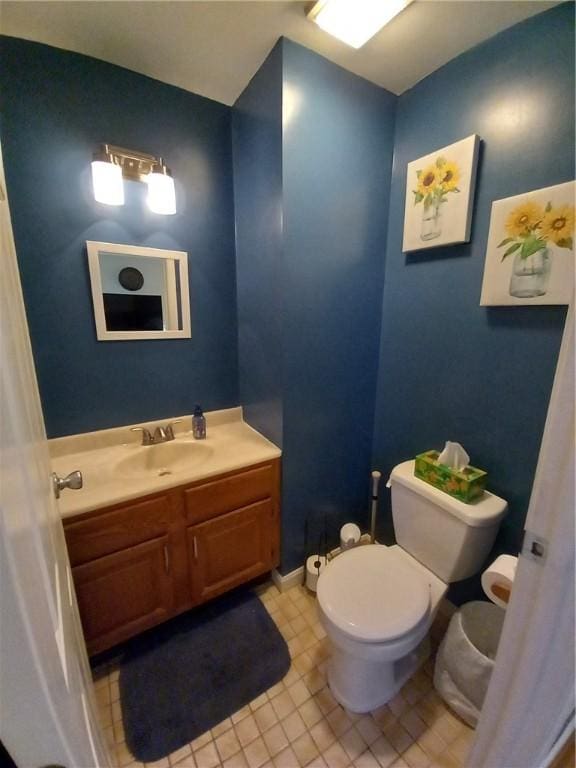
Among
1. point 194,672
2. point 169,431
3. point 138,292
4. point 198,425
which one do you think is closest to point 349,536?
point 194,672

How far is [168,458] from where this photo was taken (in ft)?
5.04

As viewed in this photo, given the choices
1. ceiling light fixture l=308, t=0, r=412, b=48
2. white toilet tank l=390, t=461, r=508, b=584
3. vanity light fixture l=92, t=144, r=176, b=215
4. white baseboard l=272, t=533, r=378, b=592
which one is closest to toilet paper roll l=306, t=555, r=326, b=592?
white baseboard l=272, t=533, r=378, b=592

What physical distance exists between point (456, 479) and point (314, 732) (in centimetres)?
101

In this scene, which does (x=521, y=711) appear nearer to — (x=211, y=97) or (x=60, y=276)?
(x=60, y=276)

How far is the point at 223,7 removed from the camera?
995 mm

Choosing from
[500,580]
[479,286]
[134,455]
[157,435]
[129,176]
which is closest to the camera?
[500,580]

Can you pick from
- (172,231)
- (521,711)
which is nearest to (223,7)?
(172,231)

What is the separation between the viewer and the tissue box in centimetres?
115

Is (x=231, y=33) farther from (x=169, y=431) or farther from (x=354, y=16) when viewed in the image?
(x=169, y=431)

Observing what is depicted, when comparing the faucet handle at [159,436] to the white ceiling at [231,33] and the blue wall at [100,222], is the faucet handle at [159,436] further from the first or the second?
the white ceiling at [231,33]

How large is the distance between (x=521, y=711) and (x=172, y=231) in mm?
1968

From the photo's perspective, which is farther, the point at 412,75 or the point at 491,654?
the point at 412,75

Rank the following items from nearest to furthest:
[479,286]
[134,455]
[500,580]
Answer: [500,580] < [479,286] < [134,455]

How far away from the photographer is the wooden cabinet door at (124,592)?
111 cm
